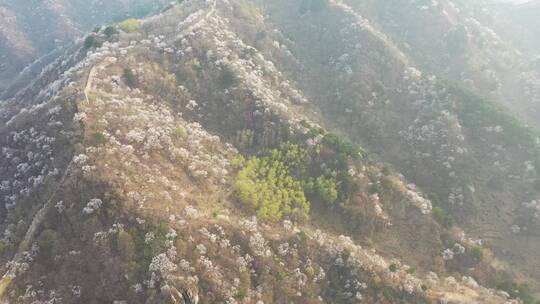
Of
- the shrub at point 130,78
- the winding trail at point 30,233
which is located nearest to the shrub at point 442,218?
the shrub at point 130,78

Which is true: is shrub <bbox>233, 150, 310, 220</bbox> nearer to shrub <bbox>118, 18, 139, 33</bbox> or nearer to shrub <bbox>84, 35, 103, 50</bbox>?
shrub <bbox>84, 35, 103, 50</bbox>

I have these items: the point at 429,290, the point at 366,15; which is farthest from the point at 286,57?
the point at 429,290

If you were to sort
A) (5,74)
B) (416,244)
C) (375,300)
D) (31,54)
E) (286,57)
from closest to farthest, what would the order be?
(375,300) → (416,244) → (286,57) → (5,74) → (31,54)

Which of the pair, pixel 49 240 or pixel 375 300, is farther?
pixel 375 300

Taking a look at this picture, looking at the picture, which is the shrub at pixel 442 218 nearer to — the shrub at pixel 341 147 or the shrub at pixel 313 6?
the shrub at pixel 341 147

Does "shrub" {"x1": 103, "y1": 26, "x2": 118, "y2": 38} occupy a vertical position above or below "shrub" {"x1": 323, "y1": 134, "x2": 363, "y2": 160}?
below

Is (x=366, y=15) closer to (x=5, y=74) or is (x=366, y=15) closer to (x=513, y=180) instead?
(x=513, y=180)

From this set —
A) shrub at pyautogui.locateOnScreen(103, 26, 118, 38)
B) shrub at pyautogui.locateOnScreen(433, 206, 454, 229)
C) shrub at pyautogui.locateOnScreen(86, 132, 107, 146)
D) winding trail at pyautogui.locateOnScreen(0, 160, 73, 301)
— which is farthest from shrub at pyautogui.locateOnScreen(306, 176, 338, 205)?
shrub at pyautogui.locateOnScreen(103, 26, 118, 38)
